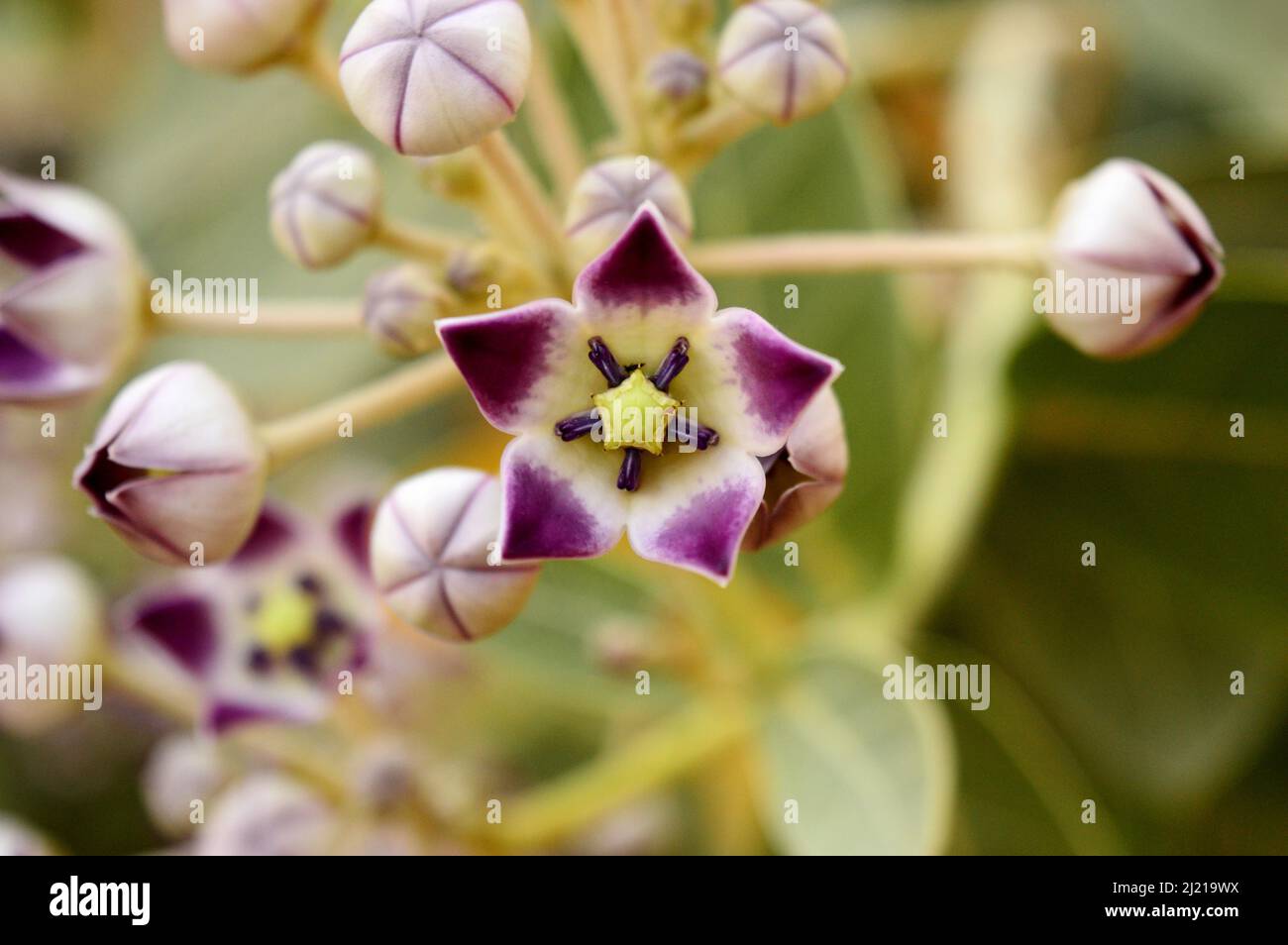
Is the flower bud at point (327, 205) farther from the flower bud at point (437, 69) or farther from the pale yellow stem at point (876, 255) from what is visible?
the pale yellow stem at point (876, 255)

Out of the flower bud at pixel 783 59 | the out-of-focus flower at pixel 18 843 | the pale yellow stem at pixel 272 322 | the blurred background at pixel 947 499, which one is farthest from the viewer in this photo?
the blurred background at pixel 947 499

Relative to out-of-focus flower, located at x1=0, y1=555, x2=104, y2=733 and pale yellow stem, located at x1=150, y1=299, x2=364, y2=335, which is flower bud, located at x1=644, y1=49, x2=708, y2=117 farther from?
out-of-focus flower, located at x1=0, y1=555, x2=104, y2=733

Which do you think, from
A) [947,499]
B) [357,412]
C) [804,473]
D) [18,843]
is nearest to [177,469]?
[357,412]

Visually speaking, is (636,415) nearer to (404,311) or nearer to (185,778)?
(404,311)

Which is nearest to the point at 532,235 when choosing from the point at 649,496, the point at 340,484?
the point at 649,496

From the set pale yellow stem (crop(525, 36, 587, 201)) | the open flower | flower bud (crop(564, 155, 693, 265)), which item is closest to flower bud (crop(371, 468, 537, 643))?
the open flower

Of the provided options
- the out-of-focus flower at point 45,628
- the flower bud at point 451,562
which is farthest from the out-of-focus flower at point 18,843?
the flower bud at point 451,562
